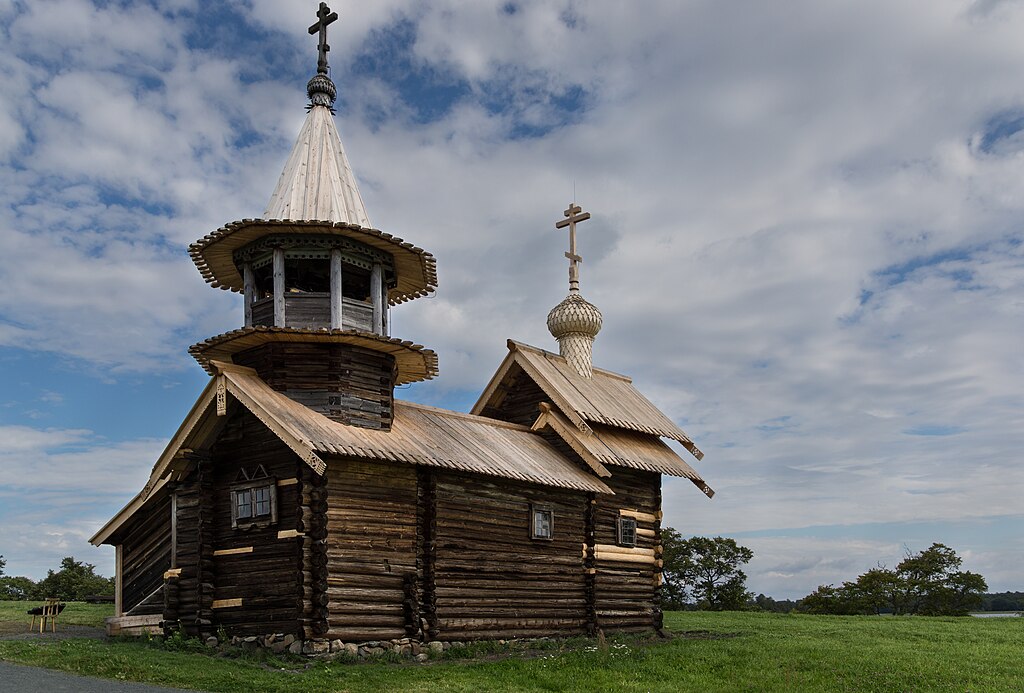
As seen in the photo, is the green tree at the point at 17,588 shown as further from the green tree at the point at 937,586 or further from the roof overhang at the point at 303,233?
the green tree at the point at 937,586

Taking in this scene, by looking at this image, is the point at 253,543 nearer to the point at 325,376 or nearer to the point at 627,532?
the point at 325,376

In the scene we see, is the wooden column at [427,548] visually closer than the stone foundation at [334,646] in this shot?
No

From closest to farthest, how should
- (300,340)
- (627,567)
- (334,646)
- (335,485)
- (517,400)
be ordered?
(334,646)
(335,485)
(300,340)
(627,567)
(517,400)

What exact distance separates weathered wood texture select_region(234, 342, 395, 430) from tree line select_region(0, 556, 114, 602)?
24.5 metres

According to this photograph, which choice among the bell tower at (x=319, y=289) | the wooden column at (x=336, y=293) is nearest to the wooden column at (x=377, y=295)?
the bell tower at (x=319, y=289)

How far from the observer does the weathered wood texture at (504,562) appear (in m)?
22.4

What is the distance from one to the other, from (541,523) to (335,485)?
6.79 meters

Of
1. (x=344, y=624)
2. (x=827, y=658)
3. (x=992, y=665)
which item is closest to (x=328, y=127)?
(x=344, y=624)

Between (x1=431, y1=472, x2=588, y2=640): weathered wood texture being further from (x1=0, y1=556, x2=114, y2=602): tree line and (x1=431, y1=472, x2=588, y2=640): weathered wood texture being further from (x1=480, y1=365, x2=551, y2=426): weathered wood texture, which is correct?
(x1=0, y1=556, x2=114, y2=602): tree line

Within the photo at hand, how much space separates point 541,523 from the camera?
2522 centimetres

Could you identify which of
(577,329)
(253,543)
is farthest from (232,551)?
(577,329)

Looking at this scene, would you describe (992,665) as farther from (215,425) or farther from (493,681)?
(215,425)

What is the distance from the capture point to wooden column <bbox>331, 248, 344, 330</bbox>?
875 inches

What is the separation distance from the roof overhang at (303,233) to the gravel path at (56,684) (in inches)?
392
